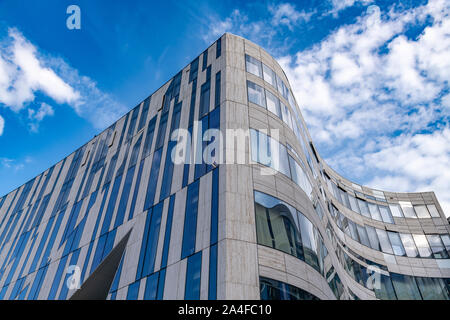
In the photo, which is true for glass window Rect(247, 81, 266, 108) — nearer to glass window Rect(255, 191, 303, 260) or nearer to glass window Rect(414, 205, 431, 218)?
glass window Rect(255, 191, 303, 260)

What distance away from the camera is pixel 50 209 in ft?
136

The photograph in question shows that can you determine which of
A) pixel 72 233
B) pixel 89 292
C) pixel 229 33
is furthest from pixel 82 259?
pixel 229 33

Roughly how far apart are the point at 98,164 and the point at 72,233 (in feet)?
26.9

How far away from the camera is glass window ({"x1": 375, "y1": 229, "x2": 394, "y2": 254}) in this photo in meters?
39.6

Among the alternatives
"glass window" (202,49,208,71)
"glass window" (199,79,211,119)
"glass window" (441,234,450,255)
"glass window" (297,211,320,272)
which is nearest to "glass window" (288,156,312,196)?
"glass window" (297,211,320,272)

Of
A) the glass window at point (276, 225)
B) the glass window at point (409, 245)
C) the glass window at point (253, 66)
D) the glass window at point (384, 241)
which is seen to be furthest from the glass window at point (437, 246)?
the glass window at point (253, 66)

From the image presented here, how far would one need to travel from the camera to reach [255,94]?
86.7ft

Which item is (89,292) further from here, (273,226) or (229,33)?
(229,33)

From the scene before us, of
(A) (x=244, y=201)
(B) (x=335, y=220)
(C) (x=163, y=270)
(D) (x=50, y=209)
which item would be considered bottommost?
(C) (x=163, y=270)

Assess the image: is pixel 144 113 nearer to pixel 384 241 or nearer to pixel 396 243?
pixel 384 241

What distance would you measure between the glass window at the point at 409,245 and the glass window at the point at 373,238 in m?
3.24

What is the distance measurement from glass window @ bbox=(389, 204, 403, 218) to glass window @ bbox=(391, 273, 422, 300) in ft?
29.6

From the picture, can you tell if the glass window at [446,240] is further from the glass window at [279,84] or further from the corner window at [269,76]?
the corner window at [269,76]
